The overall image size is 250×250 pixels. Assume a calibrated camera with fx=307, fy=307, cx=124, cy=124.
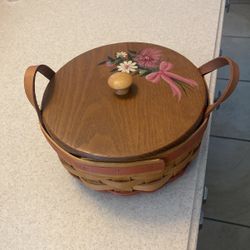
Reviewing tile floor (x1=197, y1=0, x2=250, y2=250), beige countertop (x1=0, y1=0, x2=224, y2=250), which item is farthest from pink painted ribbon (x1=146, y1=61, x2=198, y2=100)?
tile floor (x1=197, y1=0, x2=250, y2=250)

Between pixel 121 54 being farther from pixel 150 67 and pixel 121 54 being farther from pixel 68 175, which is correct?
pixel 68 175

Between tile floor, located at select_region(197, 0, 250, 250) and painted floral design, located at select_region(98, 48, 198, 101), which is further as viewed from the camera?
tile floor, located at select_region(197, 0, 250, 250)

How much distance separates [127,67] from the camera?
0.50 meters

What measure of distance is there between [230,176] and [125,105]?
76 centimetres

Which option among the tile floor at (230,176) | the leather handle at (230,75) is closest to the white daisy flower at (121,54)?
the leather handle at (230,75)

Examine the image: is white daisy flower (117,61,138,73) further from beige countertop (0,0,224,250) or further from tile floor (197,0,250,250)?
tile floor (197,0,250,250)

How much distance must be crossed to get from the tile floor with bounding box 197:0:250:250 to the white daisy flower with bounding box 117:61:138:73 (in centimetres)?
68

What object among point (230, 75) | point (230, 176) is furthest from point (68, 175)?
point (230, 176)

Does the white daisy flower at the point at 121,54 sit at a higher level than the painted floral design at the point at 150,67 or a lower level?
higher

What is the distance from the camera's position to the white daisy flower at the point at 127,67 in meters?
0.50

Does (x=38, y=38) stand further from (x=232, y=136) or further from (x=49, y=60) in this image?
(x=232, y=136)

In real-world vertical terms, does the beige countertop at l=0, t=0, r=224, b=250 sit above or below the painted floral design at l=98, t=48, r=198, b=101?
below

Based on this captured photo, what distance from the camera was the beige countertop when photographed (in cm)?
48

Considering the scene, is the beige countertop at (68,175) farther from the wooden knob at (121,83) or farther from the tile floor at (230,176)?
the tile floor at (230,176)
